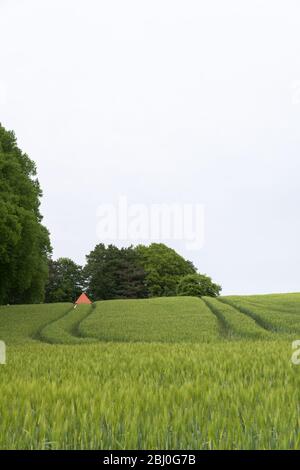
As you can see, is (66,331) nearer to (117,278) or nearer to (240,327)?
(240,327)

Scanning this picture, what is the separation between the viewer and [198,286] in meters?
97.9

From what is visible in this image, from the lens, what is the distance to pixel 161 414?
20.3 ft

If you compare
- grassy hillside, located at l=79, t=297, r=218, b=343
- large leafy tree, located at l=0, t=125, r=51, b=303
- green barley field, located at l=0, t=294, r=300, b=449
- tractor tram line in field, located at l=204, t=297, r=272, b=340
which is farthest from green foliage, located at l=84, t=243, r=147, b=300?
green barley field, located at l=0, t=294, r=300, b=449

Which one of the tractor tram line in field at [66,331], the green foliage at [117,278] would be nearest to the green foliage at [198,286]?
the green foliage at [117,278]

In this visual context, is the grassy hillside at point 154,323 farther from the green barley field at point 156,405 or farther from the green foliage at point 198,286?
the green foliage at point 198,286

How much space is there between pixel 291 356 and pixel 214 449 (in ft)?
29.5

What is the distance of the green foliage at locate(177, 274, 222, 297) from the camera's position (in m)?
97.1

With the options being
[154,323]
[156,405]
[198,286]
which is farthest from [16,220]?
[198,286]

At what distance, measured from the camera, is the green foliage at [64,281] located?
104688mm

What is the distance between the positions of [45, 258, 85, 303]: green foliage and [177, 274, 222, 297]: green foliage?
2117 centimetres
